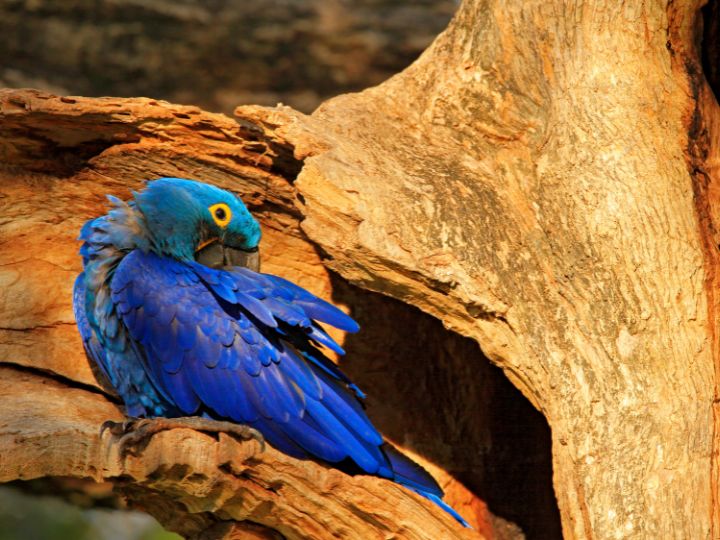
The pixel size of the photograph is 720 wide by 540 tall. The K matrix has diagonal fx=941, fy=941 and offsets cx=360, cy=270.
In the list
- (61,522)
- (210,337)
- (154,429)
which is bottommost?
(61,522)

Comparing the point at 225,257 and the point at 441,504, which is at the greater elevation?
the point at 225,257

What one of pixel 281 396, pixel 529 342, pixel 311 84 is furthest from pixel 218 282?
pixel 311 84

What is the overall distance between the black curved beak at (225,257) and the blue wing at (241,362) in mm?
200

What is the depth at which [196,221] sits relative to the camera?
8.99 feet

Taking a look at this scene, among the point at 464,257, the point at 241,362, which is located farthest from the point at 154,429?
the point at 464,257

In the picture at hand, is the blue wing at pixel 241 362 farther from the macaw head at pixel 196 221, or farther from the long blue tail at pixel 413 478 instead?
the macaw head at pixel 196 221

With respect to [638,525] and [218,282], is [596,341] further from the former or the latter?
[218,282]

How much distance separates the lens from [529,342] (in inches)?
95.3

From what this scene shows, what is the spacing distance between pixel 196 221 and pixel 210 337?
40 centimetres

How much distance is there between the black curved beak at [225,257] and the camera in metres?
2.83

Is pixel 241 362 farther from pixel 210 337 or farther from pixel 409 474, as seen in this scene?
pixel 409 474

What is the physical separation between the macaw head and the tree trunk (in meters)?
0.24

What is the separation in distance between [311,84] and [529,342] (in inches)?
123

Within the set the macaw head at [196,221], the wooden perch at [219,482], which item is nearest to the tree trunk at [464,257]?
the wooden perch at [219,482]
